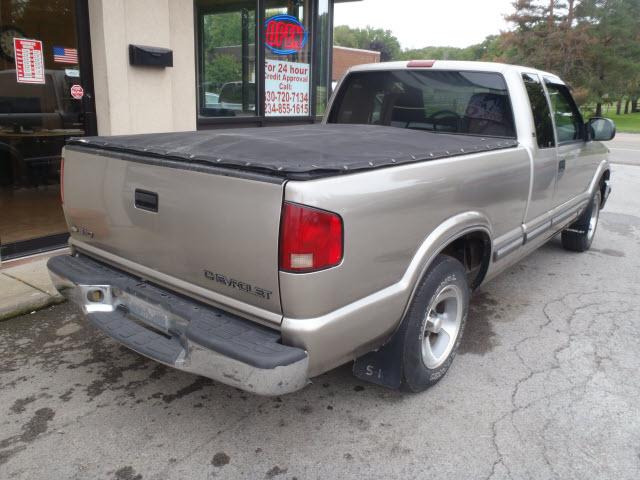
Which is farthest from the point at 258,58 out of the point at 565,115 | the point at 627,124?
the point at 627,124

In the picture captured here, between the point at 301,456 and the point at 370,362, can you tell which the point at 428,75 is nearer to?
the point at 370,362

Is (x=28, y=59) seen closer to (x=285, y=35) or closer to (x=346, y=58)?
(x=285, y=35)

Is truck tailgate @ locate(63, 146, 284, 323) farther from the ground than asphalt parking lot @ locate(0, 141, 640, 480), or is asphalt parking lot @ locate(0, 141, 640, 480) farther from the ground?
truck tailgate @ locate(63, 146, 284, 323)

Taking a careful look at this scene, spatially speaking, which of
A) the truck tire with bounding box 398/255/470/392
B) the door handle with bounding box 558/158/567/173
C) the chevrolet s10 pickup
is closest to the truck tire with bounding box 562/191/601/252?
the door handle with bounding box 558/158/567/173

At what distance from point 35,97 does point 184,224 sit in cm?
438

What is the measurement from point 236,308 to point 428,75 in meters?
2.82

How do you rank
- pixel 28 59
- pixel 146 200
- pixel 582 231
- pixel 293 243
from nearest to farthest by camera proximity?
pixel 293 243 → pixel 146 200 → pixel 28 59 → pixel 582 231

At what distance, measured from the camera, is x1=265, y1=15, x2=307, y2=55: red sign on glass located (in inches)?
316

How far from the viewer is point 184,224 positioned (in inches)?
96.7

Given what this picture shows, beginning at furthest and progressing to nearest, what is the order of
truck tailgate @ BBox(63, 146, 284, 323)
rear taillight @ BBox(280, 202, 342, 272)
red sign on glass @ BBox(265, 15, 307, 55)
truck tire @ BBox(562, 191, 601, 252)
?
red sign on glass @ BBox(265, 15, 307, 55), truck tire @ BBox(562, 191, 601, 252), truck tailgate @ BBox(63, 146, 284, 323), rear taillight @ BBox(280, 202, 342, 272)

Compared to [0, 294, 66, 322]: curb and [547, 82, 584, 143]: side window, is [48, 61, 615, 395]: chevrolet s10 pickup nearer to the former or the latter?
[547, 82, 584, 143]: side window

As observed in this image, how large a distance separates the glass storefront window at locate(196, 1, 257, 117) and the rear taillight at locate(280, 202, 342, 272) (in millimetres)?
5622

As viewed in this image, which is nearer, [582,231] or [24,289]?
[24,289]

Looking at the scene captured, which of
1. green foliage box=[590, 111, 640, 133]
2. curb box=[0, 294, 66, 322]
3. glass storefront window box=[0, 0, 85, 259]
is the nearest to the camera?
curb box=[0, 294, 66, 322]
